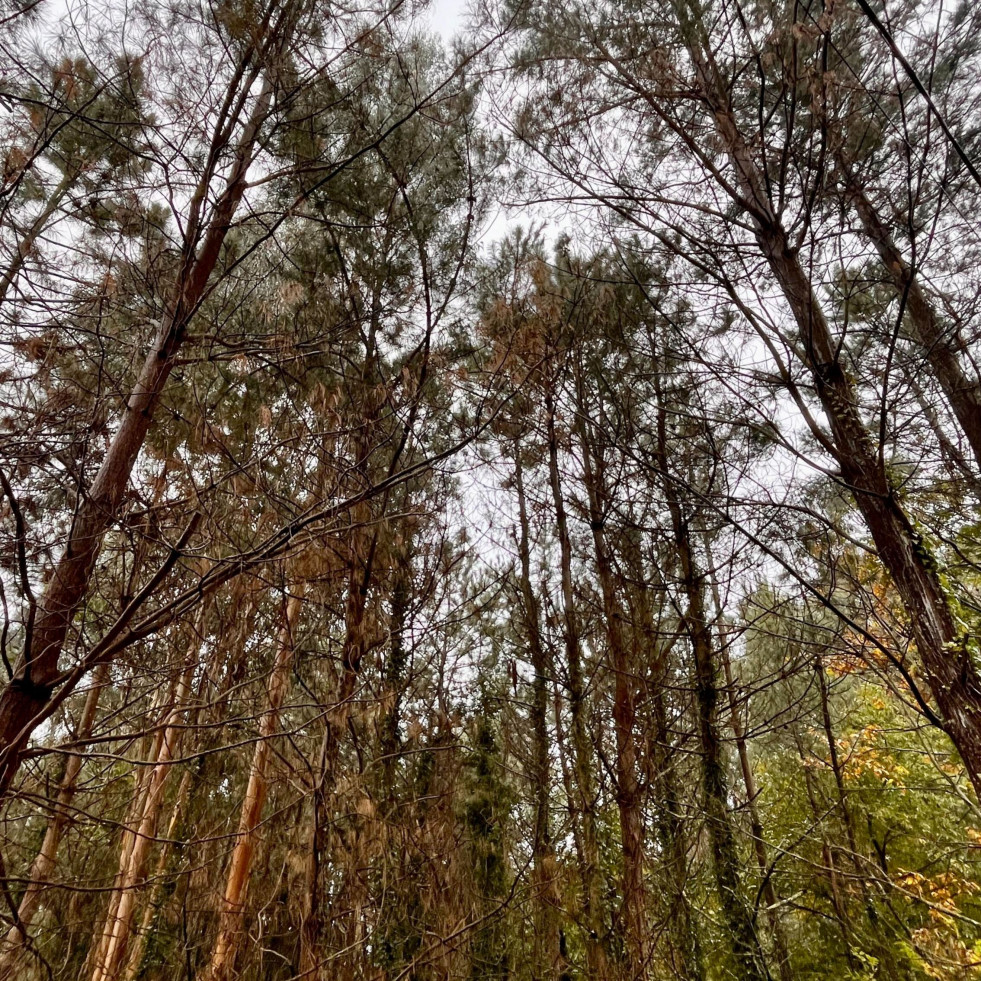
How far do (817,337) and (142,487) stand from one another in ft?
10.7

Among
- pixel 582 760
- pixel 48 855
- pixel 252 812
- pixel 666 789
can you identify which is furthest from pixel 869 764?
pixel 48 855

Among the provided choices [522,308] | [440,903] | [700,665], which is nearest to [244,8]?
[522,308]

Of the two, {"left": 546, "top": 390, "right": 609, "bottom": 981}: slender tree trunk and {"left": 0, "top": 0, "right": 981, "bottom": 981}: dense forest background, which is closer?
{"left": 0, "top": 0, "right": 981, "bottom": 981}: dense forest background

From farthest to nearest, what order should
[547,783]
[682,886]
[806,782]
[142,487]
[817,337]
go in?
[806,782], [547,783], [682,886], [817,337], [142,487]

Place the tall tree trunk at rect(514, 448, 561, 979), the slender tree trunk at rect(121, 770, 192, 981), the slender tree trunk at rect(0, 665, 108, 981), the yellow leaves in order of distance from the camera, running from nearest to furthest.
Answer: the slender tree trunk at rect(0, 665, 108, 981)
the slender tree trunk at rect(121, 770, 192, 981)
the tall tree trunk at rect(514, 448, 561, 979)
the yellow leaves

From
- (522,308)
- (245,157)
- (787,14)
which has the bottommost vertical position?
(245,157)

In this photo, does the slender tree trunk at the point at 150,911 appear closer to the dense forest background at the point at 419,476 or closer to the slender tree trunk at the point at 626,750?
the dense forest background at the point at 419,476

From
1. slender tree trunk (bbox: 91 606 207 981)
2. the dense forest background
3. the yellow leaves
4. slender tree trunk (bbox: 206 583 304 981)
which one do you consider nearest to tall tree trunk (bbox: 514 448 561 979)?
the dense forest background

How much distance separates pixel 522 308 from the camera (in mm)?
3725

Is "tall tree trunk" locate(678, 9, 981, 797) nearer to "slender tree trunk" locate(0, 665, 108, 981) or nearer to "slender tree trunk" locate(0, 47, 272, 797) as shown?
"slender tree trunk" locate(0, 47, 272, 797)

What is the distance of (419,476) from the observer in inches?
169

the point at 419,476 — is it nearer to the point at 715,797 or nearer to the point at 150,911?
the point at 715,797

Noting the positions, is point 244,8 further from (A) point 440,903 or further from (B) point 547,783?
(B) point 547,783

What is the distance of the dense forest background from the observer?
2277 mm
